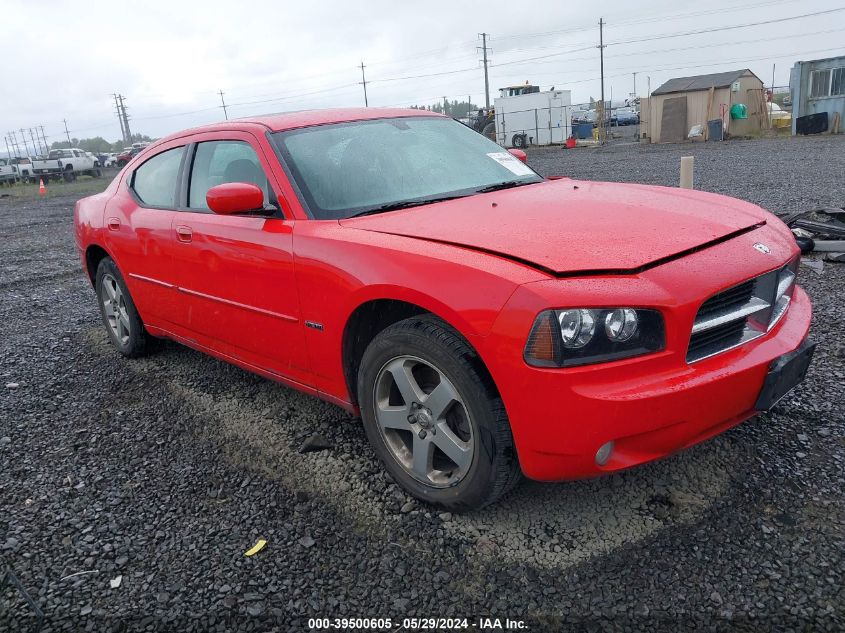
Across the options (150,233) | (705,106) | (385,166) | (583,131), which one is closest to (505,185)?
(385,166)

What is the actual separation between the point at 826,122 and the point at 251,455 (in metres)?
28.4

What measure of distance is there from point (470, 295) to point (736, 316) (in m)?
0.97

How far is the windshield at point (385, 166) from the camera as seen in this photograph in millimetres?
3059

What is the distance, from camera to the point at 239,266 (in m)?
3.21

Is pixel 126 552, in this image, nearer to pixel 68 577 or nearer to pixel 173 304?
pixel 68 577

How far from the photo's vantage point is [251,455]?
3256 mm

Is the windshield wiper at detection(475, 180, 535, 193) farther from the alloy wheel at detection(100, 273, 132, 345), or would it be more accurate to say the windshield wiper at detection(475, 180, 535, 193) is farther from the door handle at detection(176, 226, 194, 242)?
the alloy wheel at detection(100, 273, 132, 345)

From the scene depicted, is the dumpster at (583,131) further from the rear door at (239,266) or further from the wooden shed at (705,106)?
the rear door at (239,266)

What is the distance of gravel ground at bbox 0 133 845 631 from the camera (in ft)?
7.03

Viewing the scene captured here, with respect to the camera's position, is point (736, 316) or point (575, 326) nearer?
point (575, 326)

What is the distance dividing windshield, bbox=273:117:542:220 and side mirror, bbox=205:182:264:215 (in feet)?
0.75

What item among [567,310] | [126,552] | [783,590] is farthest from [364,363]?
[783,590]

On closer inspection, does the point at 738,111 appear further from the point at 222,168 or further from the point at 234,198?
the point at 234,198

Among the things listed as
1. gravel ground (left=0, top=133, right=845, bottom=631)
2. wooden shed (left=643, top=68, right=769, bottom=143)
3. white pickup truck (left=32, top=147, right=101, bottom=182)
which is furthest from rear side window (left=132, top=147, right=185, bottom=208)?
white pickup truck (left=32, top=147, right=101, bottom=182)
